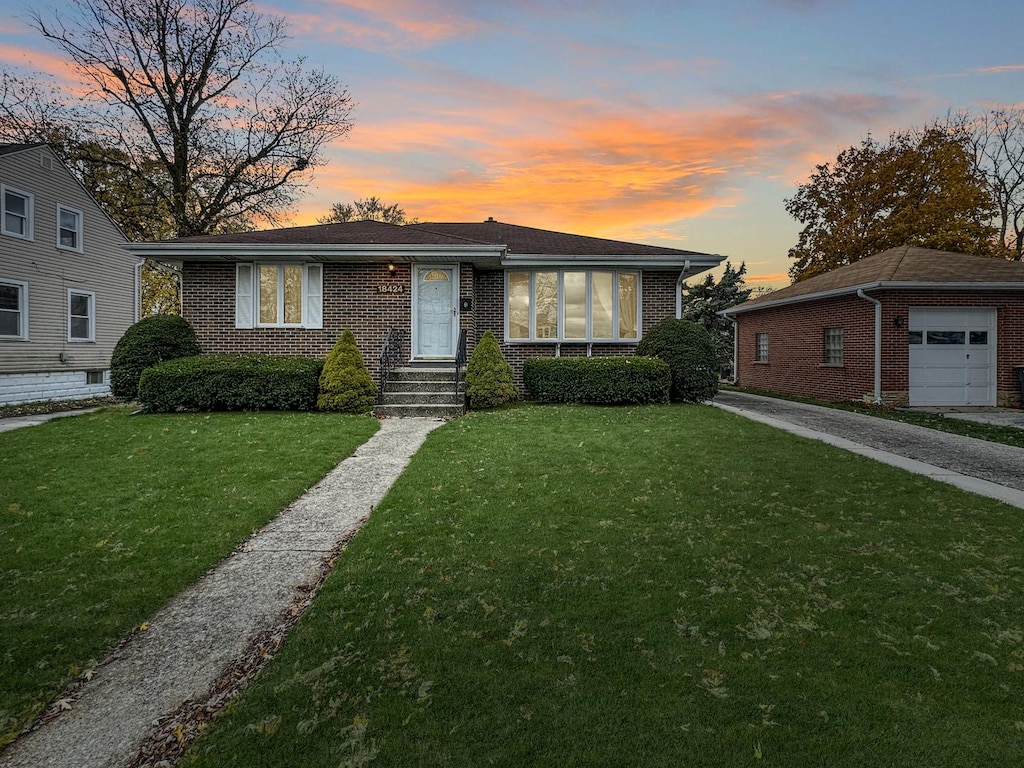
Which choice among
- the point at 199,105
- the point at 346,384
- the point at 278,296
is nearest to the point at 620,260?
the point at 346,384

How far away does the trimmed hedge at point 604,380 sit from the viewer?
11.4 metres

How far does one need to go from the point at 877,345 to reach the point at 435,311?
10.6 metres

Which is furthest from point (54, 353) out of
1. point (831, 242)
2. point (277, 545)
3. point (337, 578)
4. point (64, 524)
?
point (831, 242)

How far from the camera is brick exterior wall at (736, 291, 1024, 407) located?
12984 mm

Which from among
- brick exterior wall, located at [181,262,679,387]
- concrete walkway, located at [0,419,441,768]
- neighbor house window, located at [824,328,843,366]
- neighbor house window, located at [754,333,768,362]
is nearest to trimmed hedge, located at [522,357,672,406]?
brick exterior wall, located at [181,262,679,387]

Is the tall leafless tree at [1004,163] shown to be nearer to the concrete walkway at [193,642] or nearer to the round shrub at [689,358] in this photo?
the round shrub at [689,358]

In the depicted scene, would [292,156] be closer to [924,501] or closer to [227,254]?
[227,254]

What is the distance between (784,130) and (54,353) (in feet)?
73.1

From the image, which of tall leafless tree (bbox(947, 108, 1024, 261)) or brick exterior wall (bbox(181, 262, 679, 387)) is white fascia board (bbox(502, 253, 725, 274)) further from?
tall leafless tree (bbox(947, 108, 1024, 261))

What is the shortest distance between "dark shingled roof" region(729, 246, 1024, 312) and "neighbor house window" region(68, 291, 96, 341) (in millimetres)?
21947

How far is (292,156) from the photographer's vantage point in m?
22.6

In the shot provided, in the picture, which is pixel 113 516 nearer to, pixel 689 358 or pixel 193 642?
pixel 193 642

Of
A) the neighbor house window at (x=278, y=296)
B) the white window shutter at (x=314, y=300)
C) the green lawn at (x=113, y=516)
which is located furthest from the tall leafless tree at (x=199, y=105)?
the green lawn at (x=113, y=516)

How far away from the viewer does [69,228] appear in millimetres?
16891
